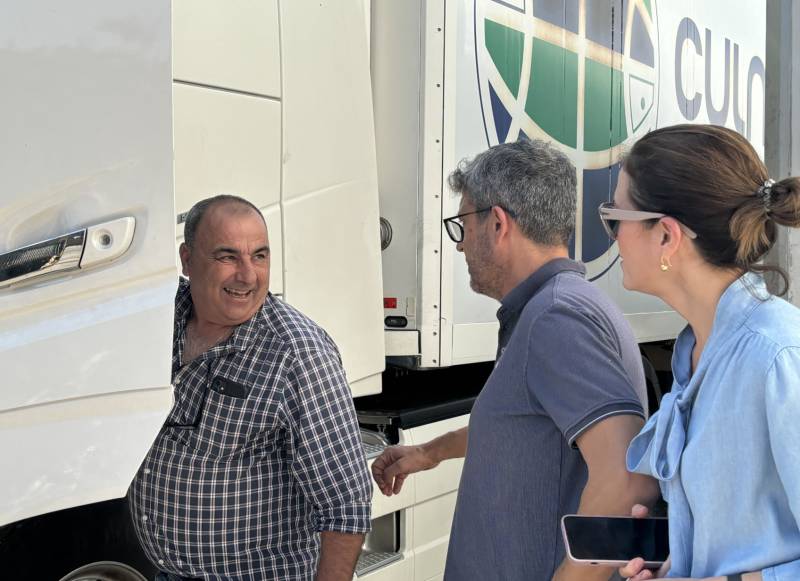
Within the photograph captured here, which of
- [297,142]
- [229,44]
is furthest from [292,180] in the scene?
[229,44]

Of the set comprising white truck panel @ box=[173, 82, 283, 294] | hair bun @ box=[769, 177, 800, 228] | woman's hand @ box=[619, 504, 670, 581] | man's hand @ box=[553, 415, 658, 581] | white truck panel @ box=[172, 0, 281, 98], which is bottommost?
woman's hand @ box=[619, 504, 670, 581]

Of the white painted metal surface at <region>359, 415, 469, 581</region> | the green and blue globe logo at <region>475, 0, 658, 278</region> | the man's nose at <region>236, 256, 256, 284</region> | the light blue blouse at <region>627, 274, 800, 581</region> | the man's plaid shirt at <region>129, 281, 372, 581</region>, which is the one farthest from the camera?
the green and blue globe logo at <region>475, 0, 658, 278</region>

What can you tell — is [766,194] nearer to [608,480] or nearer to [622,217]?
[622,217]

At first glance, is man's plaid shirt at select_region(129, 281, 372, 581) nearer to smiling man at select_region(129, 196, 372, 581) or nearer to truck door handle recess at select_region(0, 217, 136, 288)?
smiling man at select_region(129, 196, 372, 581)

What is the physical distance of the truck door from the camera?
1687 millimetres

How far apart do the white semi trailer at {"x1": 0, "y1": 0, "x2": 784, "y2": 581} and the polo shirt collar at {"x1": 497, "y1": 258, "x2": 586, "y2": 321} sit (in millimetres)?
Result: 740

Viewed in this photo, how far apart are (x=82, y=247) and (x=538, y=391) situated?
3.01ft

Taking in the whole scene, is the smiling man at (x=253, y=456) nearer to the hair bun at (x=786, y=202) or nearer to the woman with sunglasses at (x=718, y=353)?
the woman with sunglasses at (x=718, y=353)

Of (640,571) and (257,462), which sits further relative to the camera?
(257,462)

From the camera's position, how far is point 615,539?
1573 mm

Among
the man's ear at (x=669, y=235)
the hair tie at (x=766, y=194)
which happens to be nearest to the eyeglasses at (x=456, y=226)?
the man's ear at (x=669, y=235)

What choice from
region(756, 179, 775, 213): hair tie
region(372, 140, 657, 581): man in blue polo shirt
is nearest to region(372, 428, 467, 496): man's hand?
region(372, 140, 657, 581): man in blue polo shirt

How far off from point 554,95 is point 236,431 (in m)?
3.12

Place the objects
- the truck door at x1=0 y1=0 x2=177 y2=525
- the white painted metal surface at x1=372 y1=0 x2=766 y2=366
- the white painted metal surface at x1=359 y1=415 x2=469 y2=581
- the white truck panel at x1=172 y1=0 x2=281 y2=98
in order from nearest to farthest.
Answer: the truck door at x1=0 y1=0 x2=177 y2=525 < the white truck panel at x1=172 y1=0 x2=281 y2=98 < the white painted metal surface at x1=359 y1=415 x2=469 y2=581 < the white painted metal surface at x1=372 y1=0 x2=766 y2=366
